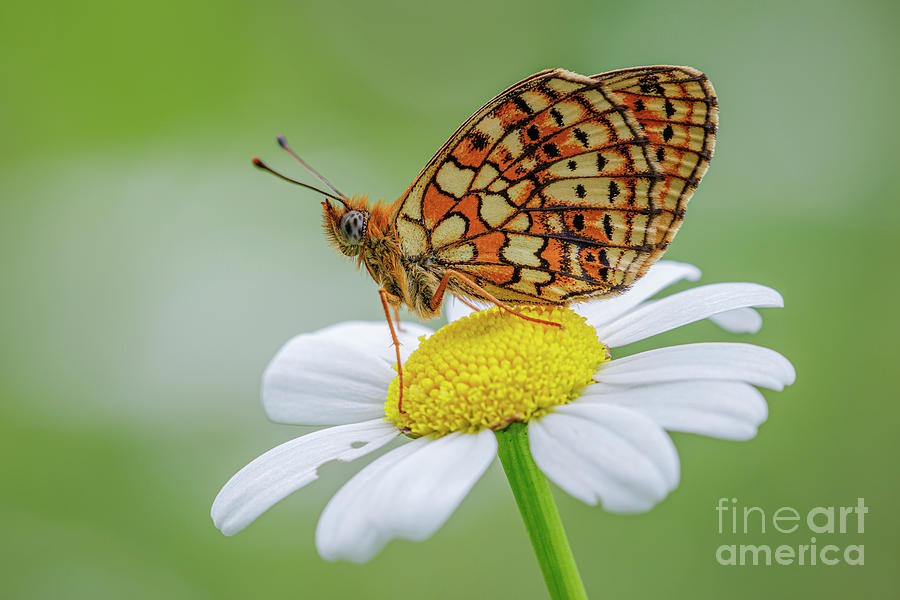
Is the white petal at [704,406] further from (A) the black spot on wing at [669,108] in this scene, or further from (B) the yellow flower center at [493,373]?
(A) the black spot on wing at [669,108]

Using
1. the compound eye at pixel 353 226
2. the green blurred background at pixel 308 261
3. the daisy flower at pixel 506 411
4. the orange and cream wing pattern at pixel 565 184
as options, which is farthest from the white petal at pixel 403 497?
the green blurred background at pixel 308 261

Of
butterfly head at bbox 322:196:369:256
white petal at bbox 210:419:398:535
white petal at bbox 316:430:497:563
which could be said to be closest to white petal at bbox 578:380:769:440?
white petal at bbox 316:430:497:563

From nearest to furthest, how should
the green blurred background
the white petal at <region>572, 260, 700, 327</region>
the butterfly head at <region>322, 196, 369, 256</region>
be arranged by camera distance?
the butterfly head at <region>322, 196, 369, 256</region> < the white petal at <region>572, 260, 700, 327</region> < the green blurred background

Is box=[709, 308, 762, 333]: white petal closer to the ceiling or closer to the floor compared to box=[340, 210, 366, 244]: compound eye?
closer to the floor

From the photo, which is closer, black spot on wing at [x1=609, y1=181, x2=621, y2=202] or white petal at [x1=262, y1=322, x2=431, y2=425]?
black spot on wing at [x1=609, y1=181, x2=621, y2=202]

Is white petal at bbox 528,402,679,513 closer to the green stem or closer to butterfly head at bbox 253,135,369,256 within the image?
the green stem

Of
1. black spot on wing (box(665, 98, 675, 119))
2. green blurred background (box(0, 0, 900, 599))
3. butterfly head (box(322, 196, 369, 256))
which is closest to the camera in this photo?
black spot on wing (box(665, 98, 675, 119))

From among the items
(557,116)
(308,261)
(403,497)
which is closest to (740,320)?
(557,116)
